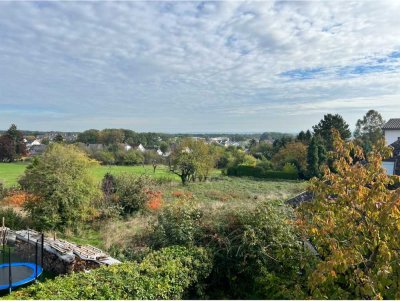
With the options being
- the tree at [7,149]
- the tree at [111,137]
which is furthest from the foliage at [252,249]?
the tree at [111,137]

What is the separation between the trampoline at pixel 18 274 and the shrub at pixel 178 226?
11.3 feet

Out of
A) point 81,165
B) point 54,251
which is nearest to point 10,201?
point 81,165

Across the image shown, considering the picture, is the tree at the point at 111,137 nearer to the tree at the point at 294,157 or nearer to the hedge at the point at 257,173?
the hedge at the point at 257,173

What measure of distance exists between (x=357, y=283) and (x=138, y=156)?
58603mm

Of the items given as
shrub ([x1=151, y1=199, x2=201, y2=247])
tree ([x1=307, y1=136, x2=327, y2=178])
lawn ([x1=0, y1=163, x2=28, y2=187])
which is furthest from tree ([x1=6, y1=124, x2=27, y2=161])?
shrub ([x1=151, y1=199, x2=201, y2=247])

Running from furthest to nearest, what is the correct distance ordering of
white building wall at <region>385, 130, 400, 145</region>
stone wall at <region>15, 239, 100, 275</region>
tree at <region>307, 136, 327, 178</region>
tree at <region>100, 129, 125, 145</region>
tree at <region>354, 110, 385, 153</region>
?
tree at <region>100, 129, 125, 145</region>, tree at <region>354, 110, 385, 153</region>, tree at <region>307, 136, 327, 178</region>, white building wall at <region>385, 130, 400, 145</region>, stone wall at <region>15, 239, 100, 275</region>

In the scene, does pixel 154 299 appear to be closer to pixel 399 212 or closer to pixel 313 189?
pixel 313 189

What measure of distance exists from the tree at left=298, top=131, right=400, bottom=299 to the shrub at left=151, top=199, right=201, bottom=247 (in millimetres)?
3729

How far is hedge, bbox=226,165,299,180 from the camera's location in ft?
135

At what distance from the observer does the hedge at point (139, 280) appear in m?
5.56

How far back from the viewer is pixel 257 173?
43625 mm

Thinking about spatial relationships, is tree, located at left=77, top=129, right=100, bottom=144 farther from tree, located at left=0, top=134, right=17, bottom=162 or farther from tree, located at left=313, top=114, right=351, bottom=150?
tree, located at left=313, top=114, right=351, bottom=150

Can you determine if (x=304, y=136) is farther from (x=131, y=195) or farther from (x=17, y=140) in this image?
(x=17, y=140)

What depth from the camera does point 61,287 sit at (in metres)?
5.59
